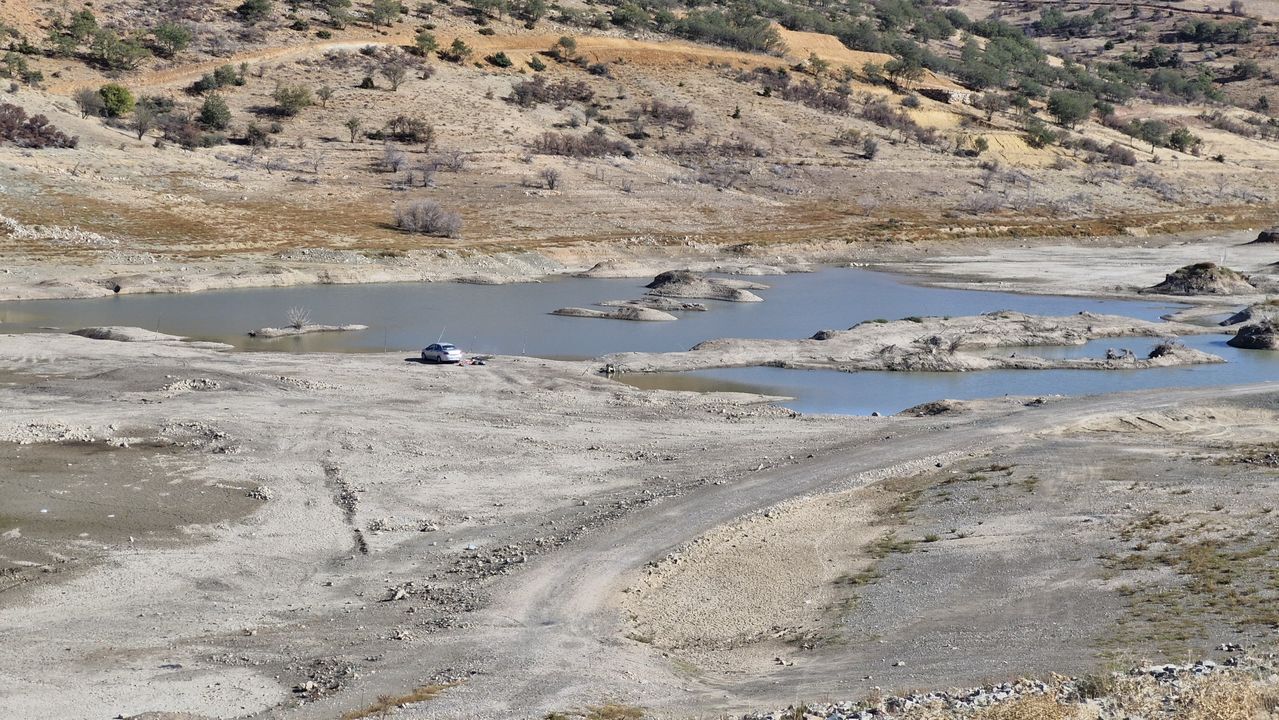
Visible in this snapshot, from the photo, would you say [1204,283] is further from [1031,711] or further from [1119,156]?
[1031,711]

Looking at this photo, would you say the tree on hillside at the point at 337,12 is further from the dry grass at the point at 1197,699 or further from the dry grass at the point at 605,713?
the dry grass at the point at 1197,699

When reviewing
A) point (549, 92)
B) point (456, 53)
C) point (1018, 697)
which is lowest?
point (1018, 697)

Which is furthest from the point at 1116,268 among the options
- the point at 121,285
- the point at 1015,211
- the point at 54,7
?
the point at 54,7

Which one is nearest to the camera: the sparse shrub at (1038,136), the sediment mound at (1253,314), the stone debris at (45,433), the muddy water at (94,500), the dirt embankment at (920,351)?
the muddy water at (94,500)

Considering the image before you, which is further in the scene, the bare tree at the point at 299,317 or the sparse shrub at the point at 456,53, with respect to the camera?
the sparse shrub at the point at 456,53

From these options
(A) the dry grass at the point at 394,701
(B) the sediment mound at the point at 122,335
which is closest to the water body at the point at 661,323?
(B) the sediment mound at the point at 122,335

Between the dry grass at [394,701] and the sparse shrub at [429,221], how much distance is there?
68.0 m

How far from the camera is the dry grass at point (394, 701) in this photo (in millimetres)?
21297

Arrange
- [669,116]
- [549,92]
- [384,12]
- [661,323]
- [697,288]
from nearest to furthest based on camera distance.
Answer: [661,323], [697,288], [669,116], [549,92], [384,12]

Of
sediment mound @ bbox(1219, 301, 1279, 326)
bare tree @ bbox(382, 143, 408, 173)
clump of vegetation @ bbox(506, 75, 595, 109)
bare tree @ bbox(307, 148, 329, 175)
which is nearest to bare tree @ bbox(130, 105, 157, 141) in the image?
bare tree @ bbox(307, 148, 329, 175)

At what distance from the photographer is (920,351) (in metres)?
57.4

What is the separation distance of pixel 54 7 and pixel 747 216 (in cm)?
5973

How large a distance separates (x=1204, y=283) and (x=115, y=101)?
73.0 m

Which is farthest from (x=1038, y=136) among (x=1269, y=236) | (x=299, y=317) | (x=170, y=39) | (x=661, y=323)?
(x=299, y=317)
